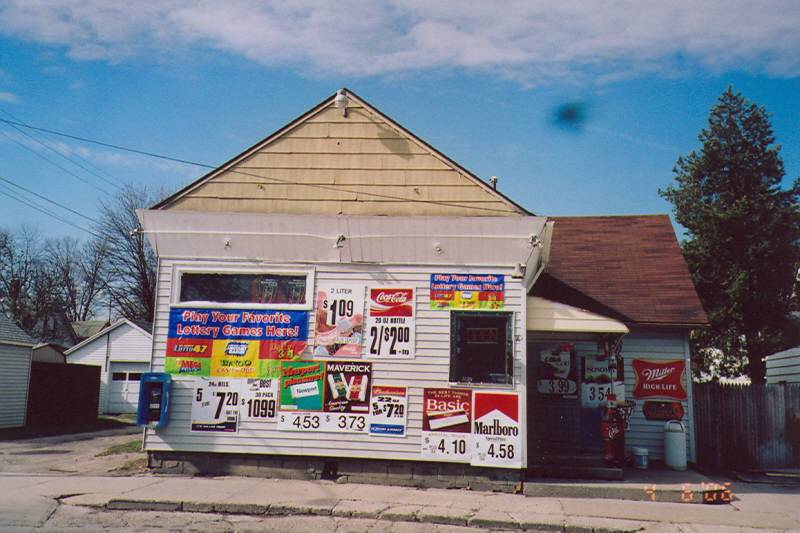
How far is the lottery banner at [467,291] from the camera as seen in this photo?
10.9 meters

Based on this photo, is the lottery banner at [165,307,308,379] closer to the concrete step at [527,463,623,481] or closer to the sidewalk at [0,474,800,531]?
the sidewalk at [0,474,800,531]

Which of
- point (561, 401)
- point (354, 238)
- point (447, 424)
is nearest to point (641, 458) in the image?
point (561, 401)

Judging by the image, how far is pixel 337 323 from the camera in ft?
36.6

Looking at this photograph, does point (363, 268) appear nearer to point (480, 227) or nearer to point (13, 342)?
point (480, 227)

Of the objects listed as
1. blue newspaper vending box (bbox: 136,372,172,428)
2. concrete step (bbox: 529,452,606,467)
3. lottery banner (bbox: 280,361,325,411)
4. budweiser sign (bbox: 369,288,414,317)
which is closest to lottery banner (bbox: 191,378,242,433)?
blue newspaper vending box (bbox: 136,372,172,428)

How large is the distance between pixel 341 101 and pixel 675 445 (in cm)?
953

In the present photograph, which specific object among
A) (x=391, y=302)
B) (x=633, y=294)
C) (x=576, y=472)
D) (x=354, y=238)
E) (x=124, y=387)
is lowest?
(x=576, y=472)

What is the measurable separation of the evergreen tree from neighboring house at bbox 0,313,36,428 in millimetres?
25382

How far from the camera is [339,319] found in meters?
11.1

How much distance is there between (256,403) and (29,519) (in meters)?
3.84

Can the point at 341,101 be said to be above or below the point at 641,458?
above

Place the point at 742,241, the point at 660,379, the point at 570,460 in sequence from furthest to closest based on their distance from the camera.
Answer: the point at 742,241 < the point at 660,379 < the point at 570,460

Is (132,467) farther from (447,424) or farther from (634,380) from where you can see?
(634,380)

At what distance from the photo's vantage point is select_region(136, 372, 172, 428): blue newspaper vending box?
10.9 meters
